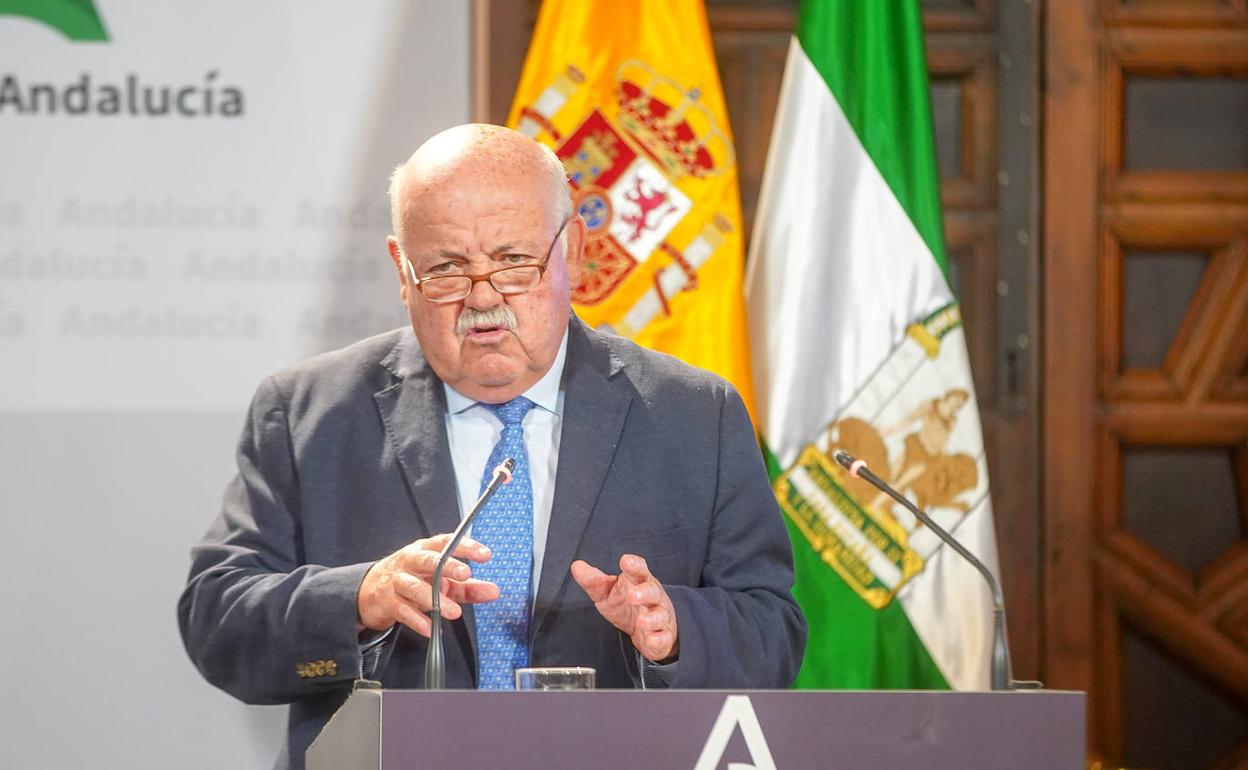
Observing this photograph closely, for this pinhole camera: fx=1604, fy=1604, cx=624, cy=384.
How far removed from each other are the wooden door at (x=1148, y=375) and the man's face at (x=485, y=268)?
2044 mm

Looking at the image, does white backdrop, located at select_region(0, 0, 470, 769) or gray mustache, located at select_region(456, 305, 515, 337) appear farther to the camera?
white backdrop, located at select_region(0, 0, 470, 769)

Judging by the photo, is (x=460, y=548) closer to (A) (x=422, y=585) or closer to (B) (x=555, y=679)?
(A) (x=422, y=585)

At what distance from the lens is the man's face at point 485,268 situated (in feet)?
7.40

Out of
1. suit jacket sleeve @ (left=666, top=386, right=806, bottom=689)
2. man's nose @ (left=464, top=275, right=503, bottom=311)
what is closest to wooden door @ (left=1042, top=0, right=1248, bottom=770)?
suit jacket sleeve @ (left=666, top=386, right=806, bottom=689)

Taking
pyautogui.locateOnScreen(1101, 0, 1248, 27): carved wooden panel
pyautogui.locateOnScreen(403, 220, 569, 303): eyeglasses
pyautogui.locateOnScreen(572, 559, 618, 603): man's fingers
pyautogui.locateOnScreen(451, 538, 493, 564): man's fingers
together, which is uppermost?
pyautogui.locateOnScreen(1101, 0, 1248, 27): carved wooden panel

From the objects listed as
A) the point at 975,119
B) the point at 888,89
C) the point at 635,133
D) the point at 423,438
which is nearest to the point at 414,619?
the point at 423,438

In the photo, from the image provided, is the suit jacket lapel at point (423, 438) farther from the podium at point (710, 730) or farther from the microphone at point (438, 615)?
the podium at point (710, 730)

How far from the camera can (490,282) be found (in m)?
2.28

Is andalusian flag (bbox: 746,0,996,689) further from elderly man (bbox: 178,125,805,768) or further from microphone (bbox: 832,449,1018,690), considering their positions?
microphone (bbox: 832,449,1018,690)

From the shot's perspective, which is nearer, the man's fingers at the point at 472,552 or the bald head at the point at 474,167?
the man's fingers at the point at 472,552

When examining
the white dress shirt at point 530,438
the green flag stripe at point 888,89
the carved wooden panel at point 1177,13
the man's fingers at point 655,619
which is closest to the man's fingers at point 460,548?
the man's fingers at point 655,619

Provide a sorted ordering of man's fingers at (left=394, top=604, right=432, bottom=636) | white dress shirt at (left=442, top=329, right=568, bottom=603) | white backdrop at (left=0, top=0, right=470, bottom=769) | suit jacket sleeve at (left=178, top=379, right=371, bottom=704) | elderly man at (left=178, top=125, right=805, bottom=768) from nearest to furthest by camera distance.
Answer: man's fingers at (left=394, top=604, right=432, bottom=636) → suit jacket sleeve at (left=178, top=379, right=371, bottom=704) → elderly man at (left=178, top=125, right=805, bottom=768) → white dress shirt at (left=442, top=329, right=568, bottom=603) → white backdrop at (left=0, top=0, right=470, bottom=769)

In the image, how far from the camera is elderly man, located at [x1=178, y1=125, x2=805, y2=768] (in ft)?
7.20

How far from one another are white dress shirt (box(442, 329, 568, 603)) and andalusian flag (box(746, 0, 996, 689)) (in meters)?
1.37
